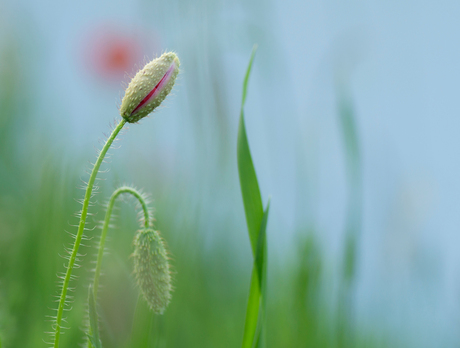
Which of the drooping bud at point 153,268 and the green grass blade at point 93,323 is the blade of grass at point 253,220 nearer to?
the drooping bud at point 153,268

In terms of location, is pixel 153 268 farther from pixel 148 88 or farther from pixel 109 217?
pixel 148 88

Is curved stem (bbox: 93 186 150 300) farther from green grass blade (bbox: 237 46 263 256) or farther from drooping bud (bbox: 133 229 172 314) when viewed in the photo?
green grass blade (bbox: 237 46 263 256)

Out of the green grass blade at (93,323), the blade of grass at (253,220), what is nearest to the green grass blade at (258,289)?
the blade of grass at (253,220)

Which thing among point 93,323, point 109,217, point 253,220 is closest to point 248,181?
point 253,220

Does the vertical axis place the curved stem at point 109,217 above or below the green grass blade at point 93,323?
above

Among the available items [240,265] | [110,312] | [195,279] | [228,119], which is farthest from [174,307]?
[240,265]

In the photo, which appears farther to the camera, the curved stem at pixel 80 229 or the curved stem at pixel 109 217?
the curved stem at pixel 109 217
